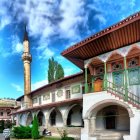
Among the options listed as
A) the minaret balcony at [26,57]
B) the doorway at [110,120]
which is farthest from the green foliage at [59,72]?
the doorway at [110,120]

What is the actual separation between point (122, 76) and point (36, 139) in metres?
9.48

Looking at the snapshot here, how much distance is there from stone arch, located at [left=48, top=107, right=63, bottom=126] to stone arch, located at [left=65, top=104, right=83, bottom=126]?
1.56 m

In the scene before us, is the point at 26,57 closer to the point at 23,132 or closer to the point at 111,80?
the point at 23,132

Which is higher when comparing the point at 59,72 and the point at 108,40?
the point at 59,72

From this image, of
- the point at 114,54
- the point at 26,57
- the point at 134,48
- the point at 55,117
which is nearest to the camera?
the point at 134,48

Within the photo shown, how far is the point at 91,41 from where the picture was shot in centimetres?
1689

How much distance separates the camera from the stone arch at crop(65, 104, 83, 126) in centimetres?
2408

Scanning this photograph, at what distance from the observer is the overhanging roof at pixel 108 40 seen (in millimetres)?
14773

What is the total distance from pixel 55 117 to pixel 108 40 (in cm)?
1381

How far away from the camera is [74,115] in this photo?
81.7ft

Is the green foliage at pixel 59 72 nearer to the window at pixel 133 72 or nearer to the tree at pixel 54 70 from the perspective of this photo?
the tree at pixel 54 70

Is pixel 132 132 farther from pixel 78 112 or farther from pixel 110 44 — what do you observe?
pixel 78 112

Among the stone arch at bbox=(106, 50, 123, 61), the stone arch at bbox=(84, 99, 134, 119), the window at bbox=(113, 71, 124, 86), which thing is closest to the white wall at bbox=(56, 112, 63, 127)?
the stone arch at bbox=(84, 99, 134, 119)

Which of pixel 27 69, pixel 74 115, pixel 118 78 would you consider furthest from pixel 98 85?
pixel 27 69
